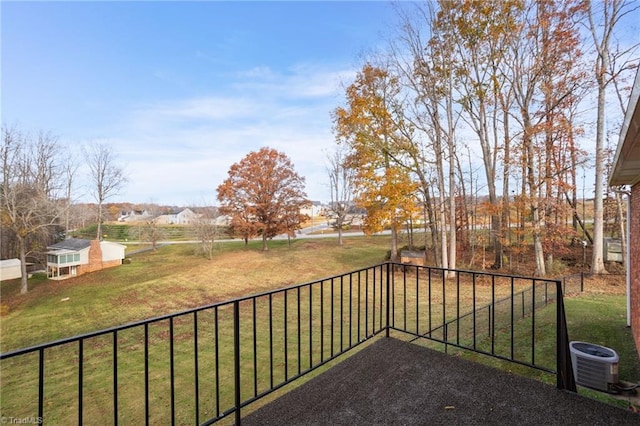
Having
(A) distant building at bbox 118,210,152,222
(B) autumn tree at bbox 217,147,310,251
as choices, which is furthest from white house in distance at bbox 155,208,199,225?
(B) autumn tree at bbox 217,147,310,251

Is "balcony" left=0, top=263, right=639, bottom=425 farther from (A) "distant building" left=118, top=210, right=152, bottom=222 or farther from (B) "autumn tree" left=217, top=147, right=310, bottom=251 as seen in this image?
(A) "distant building" left=118, top=210, right=152, bottom=222

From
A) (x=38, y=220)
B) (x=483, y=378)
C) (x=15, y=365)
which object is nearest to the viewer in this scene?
(x=483, y=378)

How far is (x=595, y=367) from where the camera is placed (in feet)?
9.61

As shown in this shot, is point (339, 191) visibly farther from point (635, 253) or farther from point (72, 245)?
point (635, 253)

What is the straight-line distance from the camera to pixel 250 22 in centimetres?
780

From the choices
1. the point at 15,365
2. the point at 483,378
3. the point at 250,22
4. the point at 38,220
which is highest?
the point at 250,22

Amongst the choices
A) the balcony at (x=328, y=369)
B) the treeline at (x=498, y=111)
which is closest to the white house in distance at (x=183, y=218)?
the balcony at (x=328, y=369)

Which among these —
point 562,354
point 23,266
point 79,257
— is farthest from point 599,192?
point 23,266

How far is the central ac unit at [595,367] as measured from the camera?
285 centimetres

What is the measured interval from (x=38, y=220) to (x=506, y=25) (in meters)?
21.4

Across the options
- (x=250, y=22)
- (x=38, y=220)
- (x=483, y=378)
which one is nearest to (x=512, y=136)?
(x=250, y=22)

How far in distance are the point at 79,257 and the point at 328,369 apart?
18243 mm

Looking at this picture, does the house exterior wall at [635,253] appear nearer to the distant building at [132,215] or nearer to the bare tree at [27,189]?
the bare tree at [27,189]

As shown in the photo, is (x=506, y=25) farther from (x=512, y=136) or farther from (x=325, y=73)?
(x=325, y=73)
